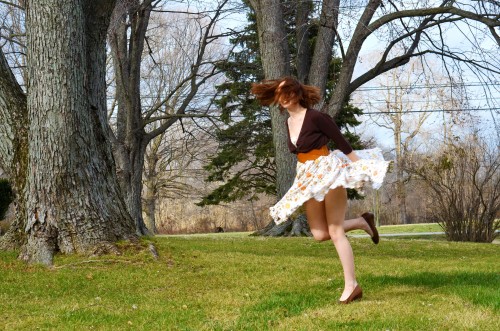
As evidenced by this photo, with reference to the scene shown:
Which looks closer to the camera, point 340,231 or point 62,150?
point 340,231

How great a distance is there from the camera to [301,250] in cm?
1185

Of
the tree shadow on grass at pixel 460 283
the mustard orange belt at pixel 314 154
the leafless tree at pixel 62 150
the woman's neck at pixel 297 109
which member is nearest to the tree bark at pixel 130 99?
the leafless tree at pixel 62 150

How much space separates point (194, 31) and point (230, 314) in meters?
28.2

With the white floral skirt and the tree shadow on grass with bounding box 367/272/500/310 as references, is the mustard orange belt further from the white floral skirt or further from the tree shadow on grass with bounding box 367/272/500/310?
the tree shadow on grass with bounding box 367/272/500/310

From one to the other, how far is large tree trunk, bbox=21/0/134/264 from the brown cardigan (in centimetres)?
388

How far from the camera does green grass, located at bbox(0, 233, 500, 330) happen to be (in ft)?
16.9

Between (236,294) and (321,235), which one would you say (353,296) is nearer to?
(321,235)

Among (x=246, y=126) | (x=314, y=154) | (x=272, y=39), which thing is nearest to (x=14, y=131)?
(x=314, y=154)

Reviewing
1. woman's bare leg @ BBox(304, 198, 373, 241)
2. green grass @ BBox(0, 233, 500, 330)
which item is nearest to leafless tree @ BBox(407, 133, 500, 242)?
green grass @ BBox(0, 233, 500, 330)

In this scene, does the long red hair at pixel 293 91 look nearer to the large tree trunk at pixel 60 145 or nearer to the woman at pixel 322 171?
the woman at pixel 322 171

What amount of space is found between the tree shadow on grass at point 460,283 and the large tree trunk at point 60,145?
386 centimetres

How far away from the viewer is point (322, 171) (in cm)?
573

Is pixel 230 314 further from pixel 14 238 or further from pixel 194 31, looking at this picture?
pixel 194 31

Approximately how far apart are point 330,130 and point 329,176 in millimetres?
418
